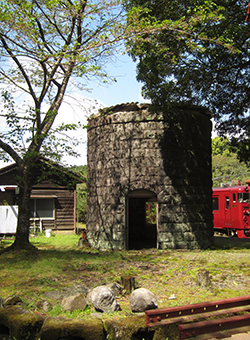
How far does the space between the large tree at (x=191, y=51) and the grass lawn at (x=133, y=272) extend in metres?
5.92

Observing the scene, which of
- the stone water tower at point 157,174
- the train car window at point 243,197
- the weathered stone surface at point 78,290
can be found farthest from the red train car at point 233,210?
the weathered stone surface at point 78,290

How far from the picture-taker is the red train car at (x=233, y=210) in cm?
1677

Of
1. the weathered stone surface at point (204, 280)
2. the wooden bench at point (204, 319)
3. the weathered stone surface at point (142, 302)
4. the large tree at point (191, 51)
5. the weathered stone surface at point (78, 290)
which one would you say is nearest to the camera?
the wooden bench at point (204, 319)

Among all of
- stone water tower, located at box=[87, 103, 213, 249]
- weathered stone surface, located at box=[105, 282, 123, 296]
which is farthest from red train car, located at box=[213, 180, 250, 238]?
weathered stone surface, located at box=[105, 282, 123, 296]

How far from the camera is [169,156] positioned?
12.5 meters

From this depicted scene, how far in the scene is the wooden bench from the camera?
4.61 m

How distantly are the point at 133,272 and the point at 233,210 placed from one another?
10.3 metres

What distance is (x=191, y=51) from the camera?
11648 millimetres

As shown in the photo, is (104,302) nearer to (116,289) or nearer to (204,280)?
(116,289)

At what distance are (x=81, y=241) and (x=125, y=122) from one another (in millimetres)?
5522

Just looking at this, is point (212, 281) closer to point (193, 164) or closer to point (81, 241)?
point (193, 164)

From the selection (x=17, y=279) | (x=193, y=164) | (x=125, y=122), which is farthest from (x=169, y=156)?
(x=17, y=279)

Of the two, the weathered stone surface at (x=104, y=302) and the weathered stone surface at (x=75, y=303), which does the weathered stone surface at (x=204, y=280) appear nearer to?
the weathered stone surface at (x=104, y=302)

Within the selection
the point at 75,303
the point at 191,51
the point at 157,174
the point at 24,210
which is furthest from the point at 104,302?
the point at 191,51
